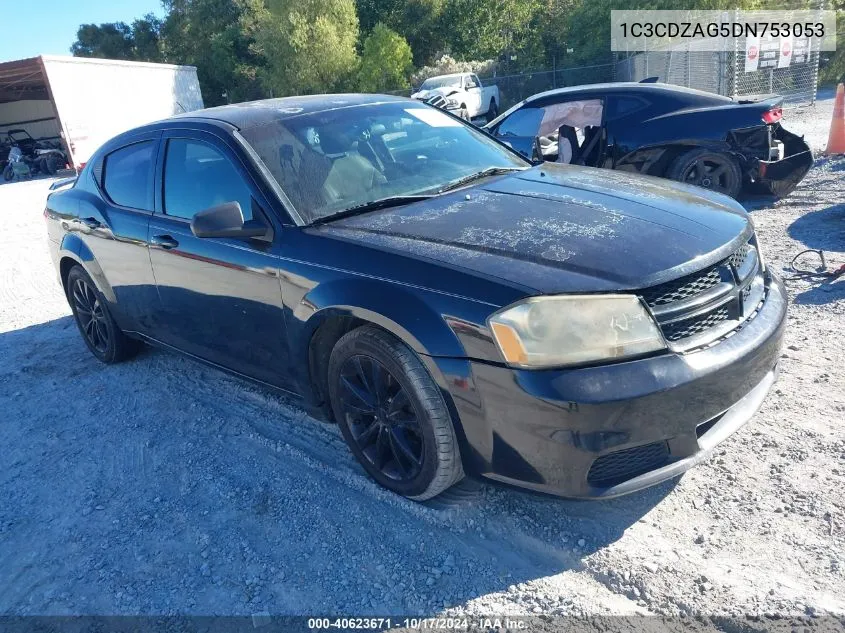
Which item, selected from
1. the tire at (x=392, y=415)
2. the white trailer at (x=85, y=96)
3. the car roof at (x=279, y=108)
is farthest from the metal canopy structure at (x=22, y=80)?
the tire at (x=392, y=415)

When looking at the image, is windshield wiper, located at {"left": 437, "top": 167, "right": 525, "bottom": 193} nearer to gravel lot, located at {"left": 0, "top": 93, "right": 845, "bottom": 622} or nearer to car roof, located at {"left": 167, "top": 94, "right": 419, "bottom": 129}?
Result: car roof, located at {"left": 167, "top": 94, "right": 419, "bottom": 129}

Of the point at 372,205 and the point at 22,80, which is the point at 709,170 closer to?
the point at 372,205

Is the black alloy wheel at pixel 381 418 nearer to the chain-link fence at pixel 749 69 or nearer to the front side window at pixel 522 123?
the front side window at pixel 522 123

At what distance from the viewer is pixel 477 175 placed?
11.5 feet

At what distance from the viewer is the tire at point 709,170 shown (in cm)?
660

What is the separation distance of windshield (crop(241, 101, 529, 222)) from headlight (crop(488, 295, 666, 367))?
1239 millimetres

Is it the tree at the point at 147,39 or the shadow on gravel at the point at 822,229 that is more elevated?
the tree at the point at 147,39

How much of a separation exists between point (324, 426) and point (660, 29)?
24.2 meters

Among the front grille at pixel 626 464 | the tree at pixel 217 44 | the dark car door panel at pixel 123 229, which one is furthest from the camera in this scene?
the tree at pixel 217 44

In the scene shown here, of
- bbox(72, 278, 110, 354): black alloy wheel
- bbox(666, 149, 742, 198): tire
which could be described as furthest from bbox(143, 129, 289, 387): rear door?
bbox(666, 149, 742, 198): tire

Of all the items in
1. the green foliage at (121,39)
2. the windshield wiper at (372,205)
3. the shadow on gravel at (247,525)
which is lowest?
the shadow on gravel at (247,525)

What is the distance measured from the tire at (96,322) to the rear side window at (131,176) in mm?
766

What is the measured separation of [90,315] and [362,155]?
281 centimetres

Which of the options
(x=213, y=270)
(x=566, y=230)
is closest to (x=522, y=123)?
(x=213, y=270)
